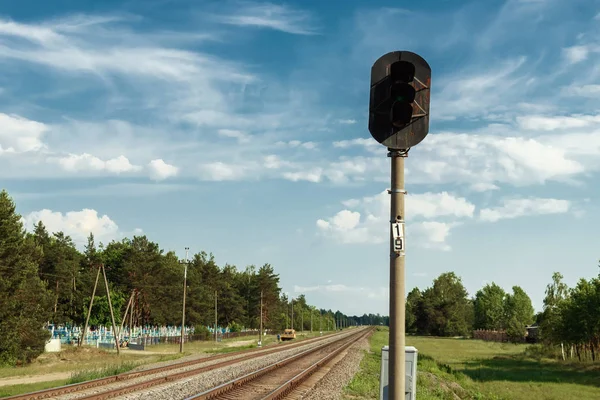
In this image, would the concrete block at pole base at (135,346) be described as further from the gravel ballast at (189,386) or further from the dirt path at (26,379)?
the gravel ballast at (189,386)

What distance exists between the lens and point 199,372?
29328 mm

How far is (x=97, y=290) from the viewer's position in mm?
89625

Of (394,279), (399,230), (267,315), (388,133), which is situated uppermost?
(388,133)

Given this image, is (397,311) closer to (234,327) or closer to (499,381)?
(499,381)

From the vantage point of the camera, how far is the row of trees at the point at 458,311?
144 meters

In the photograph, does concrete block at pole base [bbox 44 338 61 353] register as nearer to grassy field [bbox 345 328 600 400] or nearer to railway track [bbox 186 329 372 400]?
grassy field [bbox 345 328 600 400]

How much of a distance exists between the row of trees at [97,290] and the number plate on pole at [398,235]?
44271mm

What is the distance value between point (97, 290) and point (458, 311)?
341 feet

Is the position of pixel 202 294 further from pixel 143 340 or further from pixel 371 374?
pixel 371 374

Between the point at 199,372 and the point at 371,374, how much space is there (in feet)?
29.3

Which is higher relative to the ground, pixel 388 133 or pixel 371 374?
pixel 388 133

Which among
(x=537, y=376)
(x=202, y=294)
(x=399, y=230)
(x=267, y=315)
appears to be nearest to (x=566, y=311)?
(x=537, y=376)

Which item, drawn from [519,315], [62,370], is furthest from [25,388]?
[519,315]

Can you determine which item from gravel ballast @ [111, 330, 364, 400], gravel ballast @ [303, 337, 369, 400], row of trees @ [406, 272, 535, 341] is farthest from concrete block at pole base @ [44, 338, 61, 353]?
row of trees @ [406, 272, 535, 341]
